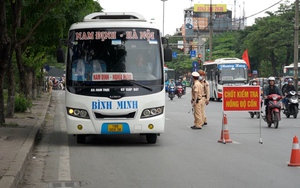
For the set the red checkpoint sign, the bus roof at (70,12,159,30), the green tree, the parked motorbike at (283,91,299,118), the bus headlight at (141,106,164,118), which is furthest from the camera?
the parked motorbike at (283,91,299,118)

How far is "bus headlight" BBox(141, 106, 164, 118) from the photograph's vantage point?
14.1 m

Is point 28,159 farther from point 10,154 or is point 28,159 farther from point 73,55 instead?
point 73,55

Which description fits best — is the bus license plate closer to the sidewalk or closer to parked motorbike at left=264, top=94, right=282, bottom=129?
the sidewalk

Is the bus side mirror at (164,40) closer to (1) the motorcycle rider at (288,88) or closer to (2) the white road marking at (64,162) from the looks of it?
(2) the white road marking at (64,162)

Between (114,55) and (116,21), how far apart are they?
0.88 metres

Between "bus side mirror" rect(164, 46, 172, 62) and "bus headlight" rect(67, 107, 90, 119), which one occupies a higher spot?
"bus side mirror" rect(164, 46, 172, 62)

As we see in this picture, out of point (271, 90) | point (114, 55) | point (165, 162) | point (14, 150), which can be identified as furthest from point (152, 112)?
point (271, 90)

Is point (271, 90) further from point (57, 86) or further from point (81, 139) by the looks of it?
point (57, 86)

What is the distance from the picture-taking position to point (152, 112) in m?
14.2

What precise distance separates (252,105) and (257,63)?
7704 centimetres

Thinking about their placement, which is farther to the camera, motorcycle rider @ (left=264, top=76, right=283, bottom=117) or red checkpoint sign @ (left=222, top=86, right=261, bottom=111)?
motorcycle rider @ (left=264, top=76, right=283, bottom=117)

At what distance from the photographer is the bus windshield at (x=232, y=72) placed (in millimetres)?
42562

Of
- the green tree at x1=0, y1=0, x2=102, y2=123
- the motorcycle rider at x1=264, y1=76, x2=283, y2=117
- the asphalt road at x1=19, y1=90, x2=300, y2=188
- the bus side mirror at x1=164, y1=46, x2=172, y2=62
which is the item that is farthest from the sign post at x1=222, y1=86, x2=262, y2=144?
Answer: the green tree at x1=0, y1=0, x2=102, y2=123

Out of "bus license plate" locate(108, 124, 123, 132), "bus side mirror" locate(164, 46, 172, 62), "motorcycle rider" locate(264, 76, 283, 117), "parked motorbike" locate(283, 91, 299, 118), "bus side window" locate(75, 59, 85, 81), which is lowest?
"parked motorbike" locate(283, 91, 299, 118)
